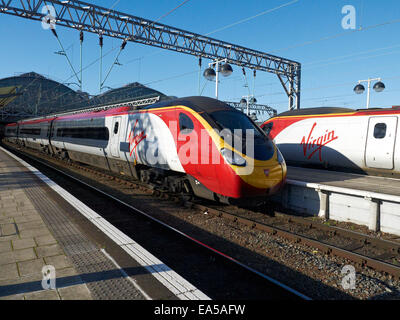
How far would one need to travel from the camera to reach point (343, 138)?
10.5 m

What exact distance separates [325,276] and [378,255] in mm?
1562

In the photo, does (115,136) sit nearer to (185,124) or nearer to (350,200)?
(185,124)

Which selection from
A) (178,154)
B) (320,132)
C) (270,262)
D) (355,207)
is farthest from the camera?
(320,132)

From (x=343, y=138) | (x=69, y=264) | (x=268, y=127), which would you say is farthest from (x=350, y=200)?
(x=268, y=127)

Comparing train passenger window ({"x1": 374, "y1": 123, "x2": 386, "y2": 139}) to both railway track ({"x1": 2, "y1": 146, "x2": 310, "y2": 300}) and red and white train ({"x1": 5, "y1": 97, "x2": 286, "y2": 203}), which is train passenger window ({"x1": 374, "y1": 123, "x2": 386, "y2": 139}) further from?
railway track ({"x1": 2, "y1": 146, "x2": 310, "y2": 300})

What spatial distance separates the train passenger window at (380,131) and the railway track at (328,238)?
481cm

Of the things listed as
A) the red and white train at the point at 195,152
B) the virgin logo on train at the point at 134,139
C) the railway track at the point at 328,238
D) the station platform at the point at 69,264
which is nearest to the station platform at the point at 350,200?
the railway track at the point at 328,238

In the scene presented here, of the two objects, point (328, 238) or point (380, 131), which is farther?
point (380, 131)

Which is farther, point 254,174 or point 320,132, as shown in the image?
point 320,132

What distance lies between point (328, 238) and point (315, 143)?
6148 mm

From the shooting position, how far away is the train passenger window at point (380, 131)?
9.52m
